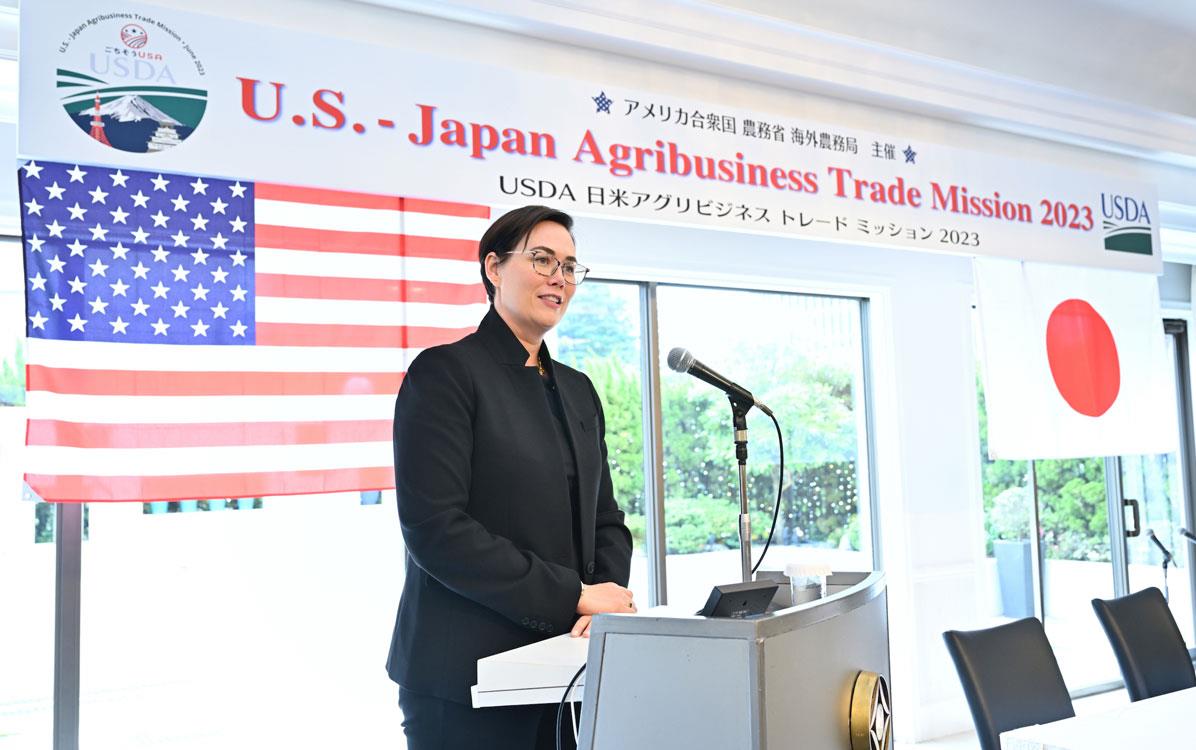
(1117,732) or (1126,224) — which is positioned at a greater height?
(1126,224)

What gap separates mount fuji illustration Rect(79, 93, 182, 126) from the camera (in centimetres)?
221

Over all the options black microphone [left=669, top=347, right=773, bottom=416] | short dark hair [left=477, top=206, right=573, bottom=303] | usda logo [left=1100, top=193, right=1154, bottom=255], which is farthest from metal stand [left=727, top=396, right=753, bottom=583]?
usda logo [left=1100, top=193, right=1154, bottom=255]

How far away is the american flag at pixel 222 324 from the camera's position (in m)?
2.41

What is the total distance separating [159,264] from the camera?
8.23ft

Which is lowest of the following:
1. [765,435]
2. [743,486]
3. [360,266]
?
[743,486]

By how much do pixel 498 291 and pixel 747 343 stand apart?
2.61 m

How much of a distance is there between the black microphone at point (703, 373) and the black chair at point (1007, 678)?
1.05 metres

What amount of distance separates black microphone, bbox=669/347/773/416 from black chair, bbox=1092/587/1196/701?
174 centimetres

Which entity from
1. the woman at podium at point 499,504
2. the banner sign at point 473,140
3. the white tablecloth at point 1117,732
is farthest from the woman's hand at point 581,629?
the banner sign at point 473,140

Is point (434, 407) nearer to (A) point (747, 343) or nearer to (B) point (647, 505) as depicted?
(B) point (647, 505)

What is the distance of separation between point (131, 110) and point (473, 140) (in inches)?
33.2

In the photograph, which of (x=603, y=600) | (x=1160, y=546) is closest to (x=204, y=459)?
(x=603, y=600)

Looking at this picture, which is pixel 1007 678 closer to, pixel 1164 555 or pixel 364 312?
pixel 364 312

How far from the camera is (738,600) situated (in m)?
1.10
